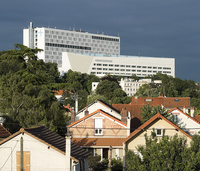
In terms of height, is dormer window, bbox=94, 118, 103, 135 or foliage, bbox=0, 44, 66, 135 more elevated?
foliage, bbox=0, 44, 66, 135

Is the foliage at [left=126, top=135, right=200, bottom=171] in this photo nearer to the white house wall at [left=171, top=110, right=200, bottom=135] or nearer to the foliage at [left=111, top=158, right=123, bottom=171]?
the foliage at [left=111, top=158, right=123, bottom=171]

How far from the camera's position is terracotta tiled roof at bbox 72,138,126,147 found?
1686 inches

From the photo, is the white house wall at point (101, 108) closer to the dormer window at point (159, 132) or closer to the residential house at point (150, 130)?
the residential house at point (150, 130)

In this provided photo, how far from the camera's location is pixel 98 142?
43.7 m

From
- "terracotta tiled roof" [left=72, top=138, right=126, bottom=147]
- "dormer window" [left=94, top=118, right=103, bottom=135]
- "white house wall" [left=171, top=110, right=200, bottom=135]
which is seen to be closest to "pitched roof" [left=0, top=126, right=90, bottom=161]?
"terracotta tiled roof" [left=72, top=138, right=126, bottom=147]

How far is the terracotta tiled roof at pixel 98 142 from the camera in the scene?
4281cm

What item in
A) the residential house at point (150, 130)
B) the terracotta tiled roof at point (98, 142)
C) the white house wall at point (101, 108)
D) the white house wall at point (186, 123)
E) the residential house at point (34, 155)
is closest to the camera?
the residential house at point (34, 155)

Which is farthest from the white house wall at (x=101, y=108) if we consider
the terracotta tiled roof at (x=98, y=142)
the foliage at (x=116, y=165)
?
the foliage at (x=116, y=165)

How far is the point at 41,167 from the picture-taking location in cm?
2739

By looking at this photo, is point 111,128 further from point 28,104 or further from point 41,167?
point 41,167

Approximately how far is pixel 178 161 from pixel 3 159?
9.95m

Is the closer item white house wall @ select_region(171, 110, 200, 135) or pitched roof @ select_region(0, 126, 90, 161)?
pitched roof @ select_region(0, 126, 90, 161)

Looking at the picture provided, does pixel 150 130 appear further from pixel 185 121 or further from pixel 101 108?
pixel 101 108

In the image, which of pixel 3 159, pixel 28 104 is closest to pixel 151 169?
pixel 3 159
